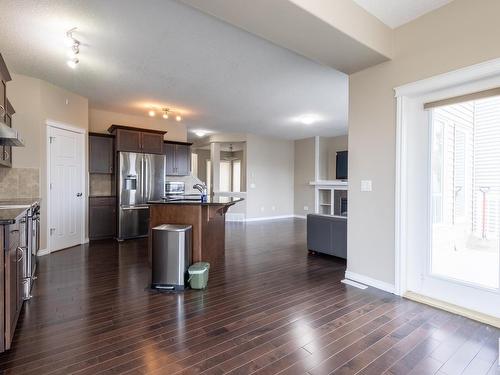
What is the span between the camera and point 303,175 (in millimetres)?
9492

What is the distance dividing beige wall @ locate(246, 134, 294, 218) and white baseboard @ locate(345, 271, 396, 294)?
18.0ft

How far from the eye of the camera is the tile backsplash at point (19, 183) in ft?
13.2

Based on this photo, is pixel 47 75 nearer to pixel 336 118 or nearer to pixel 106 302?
pixel 106 302

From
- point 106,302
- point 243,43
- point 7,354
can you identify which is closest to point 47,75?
point 243,43

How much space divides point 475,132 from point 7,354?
403 centimetres

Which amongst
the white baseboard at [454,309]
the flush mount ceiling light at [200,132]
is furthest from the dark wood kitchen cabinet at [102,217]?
the white baseboard at [454,309]

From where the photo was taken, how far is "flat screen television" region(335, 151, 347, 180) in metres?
8.26

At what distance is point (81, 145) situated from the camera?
504cm

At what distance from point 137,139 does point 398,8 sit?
4.84 m

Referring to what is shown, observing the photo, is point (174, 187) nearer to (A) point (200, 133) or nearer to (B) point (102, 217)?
(B) point (102, 217)

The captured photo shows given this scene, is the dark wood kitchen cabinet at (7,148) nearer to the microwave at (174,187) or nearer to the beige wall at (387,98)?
the microwave at (174,187)

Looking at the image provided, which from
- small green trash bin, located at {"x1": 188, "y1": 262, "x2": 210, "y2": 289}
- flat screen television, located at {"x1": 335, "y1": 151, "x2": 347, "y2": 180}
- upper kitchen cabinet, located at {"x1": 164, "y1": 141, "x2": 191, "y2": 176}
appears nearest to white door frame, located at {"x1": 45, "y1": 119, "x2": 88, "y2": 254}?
upper kitchen cabinet, located at {"x1": 164, "y1": 141, "x2": 191, "y2": 176}

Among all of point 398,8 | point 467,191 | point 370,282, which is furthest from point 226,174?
point 467,191

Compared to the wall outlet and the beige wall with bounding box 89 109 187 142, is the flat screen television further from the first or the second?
the wall outlet
